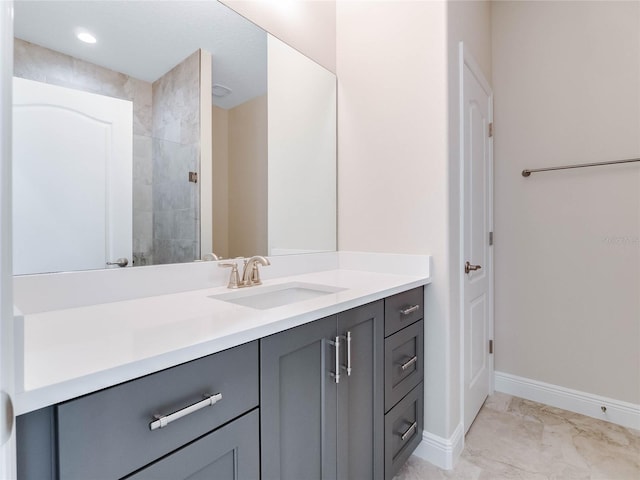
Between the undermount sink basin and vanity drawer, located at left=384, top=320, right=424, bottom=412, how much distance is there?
32cm

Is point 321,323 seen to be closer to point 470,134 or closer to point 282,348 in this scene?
point 282,348

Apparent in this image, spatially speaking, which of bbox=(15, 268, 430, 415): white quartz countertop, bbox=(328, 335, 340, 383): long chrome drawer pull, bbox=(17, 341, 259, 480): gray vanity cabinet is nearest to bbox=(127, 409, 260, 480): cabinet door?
bbox=(17, 341, 259, 480): gray vanity cabinet

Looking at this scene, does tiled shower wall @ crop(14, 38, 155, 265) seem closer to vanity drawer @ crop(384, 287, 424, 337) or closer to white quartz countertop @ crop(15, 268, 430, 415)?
white quartz countertop @ crop(15, 268, 430, 415)

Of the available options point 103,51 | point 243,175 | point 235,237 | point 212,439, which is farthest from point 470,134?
point 212,439

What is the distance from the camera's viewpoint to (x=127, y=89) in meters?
1.03

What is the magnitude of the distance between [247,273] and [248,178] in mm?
432

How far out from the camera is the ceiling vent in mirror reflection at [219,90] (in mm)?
1302

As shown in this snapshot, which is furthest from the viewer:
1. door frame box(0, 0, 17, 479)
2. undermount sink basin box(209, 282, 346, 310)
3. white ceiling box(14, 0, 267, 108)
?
undermount sink basin box(209, 282, 346, 310)

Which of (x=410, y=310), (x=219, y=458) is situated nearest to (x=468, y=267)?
(x=410, y=310)

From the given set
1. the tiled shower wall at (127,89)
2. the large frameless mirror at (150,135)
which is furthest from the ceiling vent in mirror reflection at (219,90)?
the tiled shower wall at (127,89)

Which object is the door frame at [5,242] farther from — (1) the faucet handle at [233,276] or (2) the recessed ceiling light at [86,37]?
(1) the faucet handle at [233,276]

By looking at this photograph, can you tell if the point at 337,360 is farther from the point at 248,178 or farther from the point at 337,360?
the point at 248,178

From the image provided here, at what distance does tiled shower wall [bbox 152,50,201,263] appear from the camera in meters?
1.11

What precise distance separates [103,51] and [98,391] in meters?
0.98
